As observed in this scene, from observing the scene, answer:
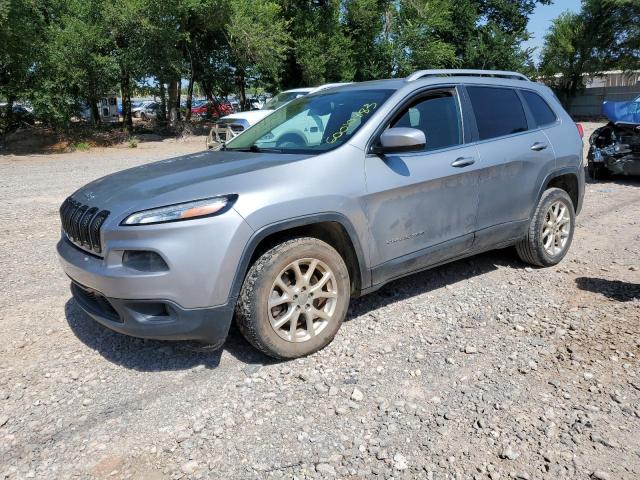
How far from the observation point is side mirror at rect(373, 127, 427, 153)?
11.8 ft

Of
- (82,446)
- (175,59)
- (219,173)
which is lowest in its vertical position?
(82,446)

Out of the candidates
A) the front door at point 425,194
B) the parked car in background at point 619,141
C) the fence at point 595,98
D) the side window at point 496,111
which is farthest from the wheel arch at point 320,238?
the fence at point 595,98

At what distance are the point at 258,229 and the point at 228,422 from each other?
3.54 ft

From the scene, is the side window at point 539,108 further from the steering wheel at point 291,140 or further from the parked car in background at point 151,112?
the parked car in background at point 151,112

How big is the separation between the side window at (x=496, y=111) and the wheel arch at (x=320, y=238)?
64.6 inches

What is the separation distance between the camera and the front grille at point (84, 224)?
127 inches

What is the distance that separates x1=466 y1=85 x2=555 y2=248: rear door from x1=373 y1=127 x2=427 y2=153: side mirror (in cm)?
95

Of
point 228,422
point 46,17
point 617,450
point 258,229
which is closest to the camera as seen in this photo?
point 617,450

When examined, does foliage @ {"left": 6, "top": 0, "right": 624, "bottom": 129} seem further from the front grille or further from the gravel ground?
the gravel ground

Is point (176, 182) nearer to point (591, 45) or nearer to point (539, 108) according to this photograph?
point (539, 108)

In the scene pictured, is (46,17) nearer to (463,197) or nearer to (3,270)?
(3,270)

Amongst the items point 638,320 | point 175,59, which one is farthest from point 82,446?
point 175,59

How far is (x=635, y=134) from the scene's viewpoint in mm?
8859

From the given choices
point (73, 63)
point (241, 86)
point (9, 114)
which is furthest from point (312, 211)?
point (241, 86)
